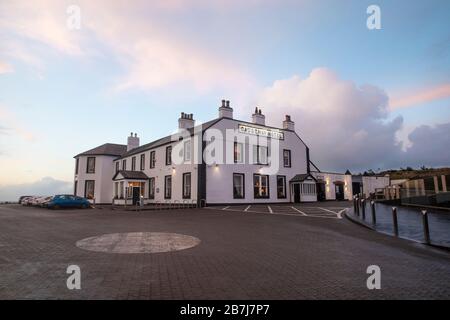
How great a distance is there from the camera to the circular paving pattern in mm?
7340

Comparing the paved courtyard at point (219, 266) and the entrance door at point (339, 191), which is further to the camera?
the entrance door at point (339, 191)

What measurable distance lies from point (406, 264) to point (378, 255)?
0.86 metres

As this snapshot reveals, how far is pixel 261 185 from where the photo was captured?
29.7 metres

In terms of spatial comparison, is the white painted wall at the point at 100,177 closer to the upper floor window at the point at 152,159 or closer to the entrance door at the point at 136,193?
the entrance door at the point at 136,193

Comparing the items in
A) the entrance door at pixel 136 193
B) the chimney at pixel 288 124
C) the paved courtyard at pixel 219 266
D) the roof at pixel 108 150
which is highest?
the chimney at pixel 288 124

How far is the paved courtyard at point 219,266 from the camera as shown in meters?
4.29

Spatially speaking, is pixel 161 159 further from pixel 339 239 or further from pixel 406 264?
pixel 406 264

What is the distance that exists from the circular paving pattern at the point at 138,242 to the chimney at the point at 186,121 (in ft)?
70.2

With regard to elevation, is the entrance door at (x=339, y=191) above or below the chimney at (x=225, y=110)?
below

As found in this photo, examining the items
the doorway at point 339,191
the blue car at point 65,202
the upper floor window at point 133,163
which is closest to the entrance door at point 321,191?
the doorway at point 339,191

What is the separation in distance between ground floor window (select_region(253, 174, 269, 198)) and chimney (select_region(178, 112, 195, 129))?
893cm

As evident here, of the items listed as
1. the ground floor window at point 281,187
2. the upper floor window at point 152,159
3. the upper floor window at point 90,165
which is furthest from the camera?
the upper floor window at point 90,165

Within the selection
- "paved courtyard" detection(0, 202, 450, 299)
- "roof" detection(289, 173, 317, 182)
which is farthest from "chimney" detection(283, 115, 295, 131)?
"paved courtyard" detection(0, 202, 450, 299)

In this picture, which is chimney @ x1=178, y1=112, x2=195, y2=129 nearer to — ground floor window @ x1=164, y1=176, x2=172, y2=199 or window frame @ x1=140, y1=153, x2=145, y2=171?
ground floor window @ x1=164, y1=176, x2=172, y2=199
